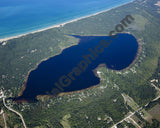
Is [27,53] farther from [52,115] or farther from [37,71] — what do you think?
Answer: [52,115]

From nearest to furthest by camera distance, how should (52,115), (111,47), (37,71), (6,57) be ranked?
(52,115), (37,71), (6,57), (111,47)

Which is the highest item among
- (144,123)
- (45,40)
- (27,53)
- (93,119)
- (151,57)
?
(45,40)

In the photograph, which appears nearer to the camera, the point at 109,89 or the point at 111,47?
the point at 109,89

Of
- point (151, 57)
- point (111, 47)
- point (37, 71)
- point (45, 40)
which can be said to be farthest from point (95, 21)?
point (37, 71)

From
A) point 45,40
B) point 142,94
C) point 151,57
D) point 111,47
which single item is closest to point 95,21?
point 111,47

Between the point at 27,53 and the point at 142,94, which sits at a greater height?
the point at 27,53

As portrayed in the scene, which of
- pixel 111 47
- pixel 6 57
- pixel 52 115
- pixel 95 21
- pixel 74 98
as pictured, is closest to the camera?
pixel 52 115

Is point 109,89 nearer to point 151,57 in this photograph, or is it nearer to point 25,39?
point 151,57
